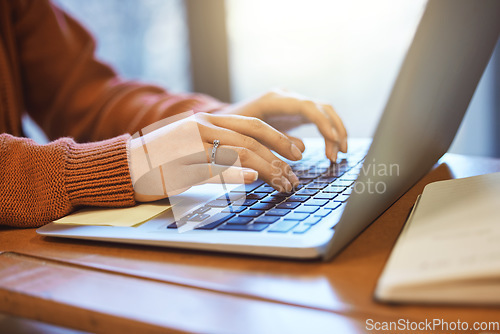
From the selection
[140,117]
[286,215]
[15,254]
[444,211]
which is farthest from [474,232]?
[140,117]

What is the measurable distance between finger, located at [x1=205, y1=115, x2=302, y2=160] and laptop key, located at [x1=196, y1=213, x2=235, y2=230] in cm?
14

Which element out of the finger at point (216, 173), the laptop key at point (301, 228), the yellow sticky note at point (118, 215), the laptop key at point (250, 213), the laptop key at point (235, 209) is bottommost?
the yellow sticky note at point (118, 215)

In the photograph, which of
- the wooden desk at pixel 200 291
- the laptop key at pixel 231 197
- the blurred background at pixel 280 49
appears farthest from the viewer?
the blurred background at pixel 280 49

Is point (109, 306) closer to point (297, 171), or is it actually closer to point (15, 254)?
point (15, 254)

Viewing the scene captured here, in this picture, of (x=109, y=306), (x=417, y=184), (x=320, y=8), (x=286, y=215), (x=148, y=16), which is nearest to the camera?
(x=109, y=306)

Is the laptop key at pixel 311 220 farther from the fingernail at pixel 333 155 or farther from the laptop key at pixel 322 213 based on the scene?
the fingernail at pixel 333 155

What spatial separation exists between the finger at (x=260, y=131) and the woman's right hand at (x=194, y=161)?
0.02 meters

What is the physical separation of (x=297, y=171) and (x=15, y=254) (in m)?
0.36

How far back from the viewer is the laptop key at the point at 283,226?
367mm

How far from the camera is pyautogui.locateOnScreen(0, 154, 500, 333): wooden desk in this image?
26cm

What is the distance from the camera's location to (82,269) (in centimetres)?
36

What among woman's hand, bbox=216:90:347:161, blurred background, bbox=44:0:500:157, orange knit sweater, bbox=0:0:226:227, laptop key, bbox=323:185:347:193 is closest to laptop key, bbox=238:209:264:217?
laptop key, bbox=323:185:347:193

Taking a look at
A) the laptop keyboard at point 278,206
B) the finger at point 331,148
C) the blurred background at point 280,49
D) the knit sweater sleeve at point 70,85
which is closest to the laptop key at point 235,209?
the laptop keyboard at point 278,206

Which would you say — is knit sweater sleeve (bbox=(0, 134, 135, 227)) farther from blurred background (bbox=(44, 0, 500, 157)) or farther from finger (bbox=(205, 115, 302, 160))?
blurred background (bbox=(44, 0, 500, 157))
